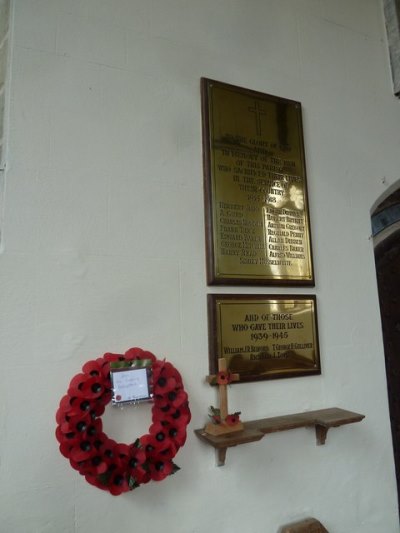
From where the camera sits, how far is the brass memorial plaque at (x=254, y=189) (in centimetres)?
142

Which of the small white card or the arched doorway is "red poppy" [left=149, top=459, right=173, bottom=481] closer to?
the small white card

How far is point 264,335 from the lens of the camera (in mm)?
1430

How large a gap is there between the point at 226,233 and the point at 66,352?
704mm

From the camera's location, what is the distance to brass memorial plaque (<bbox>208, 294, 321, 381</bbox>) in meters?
1.36

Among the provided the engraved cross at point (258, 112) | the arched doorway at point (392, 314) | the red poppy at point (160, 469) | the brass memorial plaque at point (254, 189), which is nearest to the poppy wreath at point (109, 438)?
the red poppy at point (160, 469)

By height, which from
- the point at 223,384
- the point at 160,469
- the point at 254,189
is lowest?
the point at 160,469

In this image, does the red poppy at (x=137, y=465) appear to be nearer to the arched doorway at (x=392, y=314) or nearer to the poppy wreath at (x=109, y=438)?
the poppy wreath at (x=109, y=438)

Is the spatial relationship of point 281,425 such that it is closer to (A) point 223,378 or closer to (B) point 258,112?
(A) point 223,378

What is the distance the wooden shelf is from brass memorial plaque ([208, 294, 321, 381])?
16 cm

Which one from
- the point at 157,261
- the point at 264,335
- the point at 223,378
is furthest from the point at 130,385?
the point at 264,335

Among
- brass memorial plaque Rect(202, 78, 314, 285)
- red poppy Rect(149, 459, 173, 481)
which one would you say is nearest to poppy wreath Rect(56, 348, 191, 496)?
red poppy Rect(149, 459, 173, 481)

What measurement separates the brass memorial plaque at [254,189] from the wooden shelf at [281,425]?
517 millimetres

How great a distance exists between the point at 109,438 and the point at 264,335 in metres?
0.66

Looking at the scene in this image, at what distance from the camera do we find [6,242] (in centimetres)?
113
